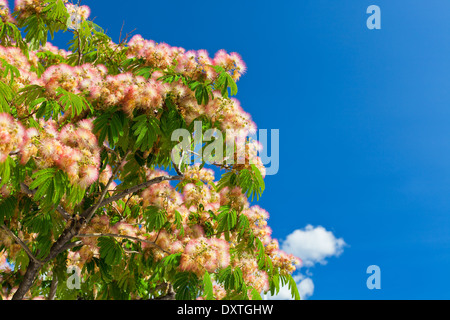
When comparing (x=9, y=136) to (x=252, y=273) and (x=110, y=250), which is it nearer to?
(x=110, y=250)

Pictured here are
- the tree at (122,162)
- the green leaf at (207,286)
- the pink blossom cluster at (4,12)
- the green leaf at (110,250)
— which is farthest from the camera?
the pink blossom cluster at (4,12)

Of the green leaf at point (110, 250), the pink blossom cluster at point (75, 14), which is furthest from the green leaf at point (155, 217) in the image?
the pink blossom cluster at point (75, 14)

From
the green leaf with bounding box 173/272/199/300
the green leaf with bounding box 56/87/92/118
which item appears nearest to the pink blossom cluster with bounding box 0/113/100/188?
the green leaf with bounding box 56/87/92/118

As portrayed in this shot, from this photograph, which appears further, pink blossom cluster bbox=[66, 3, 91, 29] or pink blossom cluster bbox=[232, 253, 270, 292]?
pink blossom cluster bbox=[66, 3, 91, 29]

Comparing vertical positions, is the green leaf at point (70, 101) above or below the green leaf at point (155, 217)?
above

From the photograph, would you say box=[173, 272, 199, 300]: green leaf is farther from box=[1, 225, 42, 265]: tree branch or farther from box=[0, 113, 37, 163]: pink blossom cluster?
box=[1, 225, 42, 265]: tree branch

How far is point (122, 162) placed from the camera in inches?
257

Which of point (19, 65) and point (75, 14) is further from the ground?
point (75, 14)

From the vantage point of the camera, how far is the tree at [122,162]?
4.77 meters

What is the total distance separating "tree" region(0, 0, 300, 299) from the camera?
4.77 meters

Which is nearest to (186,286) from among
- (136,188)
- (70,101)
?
(136,188)

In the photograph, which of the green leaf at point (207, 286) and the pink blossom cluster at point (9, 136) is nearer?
the pink blossom cluster at point (9, 136)

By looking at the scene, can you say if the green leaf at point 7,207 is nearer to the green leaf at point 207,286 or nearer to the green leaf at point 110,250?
the green leaf at point 110,250

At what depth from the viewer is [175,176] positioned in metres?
6.76
